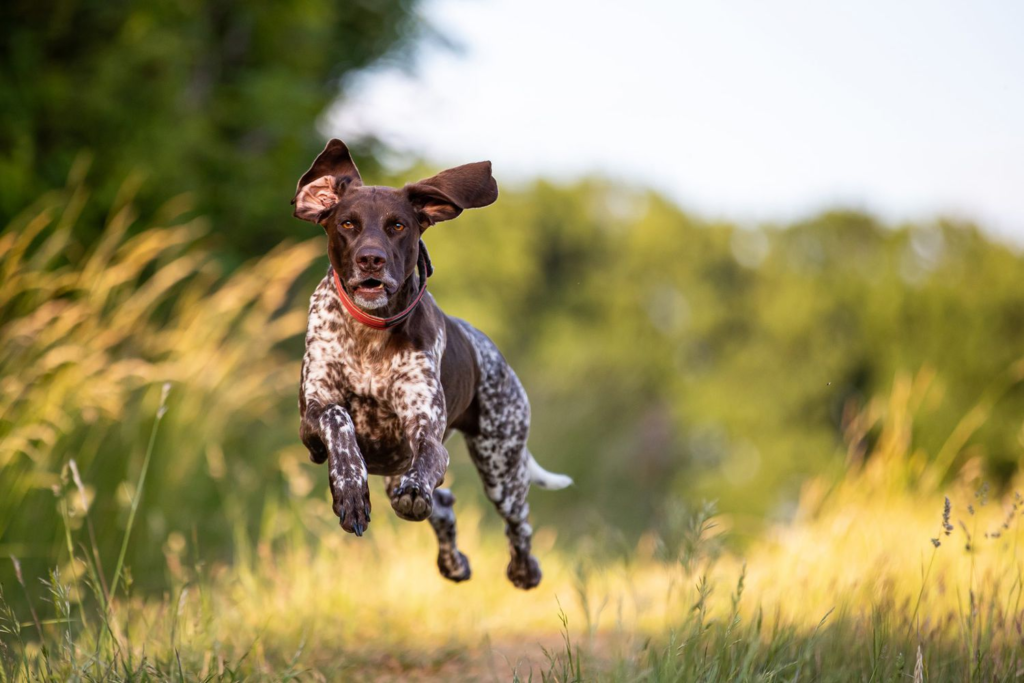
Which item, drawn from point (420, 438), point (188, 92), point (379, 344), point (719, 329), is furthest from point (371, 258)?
point (719, 329)

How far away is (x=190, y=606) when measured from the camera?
5.93 m

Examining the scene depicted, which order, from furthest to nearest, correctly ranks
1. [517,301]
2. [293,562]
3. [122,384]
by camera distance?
[517,301] < [122,384] < [293,562]

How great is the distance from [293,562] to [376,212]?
469 centimetres

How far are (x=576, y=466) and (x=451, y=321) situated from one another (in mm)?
10509

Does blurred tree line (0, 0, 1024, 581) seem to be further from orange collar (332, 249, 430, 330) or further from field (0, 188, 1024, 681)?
orange collar (332, 249, 430, 330)

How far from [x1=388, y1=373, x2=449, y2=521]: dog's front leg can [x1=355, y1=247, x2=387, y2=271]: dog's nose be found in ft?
1.29

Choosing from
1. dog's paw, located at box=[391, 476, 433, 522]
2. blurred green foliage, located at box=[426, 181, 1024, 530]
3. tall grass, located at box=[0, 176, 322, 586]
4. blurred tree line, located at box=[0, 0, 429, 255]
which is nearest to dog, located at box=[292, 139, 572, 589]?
dog's paw, located at box=[391, 476, 433, 522]

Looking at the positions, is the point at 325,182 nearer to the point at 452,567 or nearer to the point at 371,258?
the point at 371,258

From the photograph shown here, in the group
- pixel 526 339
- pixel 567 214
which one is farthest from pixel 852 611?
pixel 567 214

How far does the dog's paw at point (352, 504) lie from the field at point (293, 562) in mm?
1059

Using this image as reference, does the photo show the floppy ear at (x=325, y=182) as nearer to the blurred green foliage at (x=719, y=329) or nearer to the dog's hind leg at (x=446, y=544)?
the dog's hind leg at (x=446, y=544)

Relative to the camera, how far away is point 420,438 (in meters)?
3.03

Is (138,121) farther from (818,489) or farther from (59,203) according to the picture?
(818,489)

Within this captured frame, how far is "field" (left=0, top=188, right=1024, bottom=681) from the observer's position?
4.16 m
